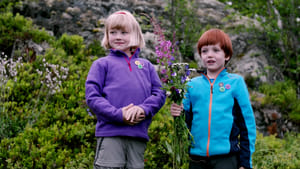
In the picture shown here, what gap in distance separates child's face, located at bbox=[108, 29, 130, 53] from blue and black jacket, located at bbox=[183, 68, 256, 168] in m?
0.76

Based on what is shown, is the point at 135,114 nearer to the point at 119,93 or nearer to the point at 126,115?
the point at 126,115

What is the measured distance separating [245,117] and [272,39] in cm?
562

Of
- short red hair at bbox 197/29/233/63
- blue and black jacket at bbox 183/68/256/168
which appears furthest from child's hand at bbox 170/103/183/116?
short red hair at bbox 197/29/233/63

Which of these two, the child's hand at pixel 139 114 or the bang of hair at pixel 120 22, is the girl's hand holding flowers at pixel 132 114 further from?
the bang of hair at pixel 120 22

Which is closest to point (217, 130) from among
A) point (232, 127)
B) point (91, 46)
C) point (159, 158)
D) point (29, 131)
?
point (232, 127)

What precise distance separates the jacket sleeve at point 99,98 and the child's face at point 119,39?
0.78 ft

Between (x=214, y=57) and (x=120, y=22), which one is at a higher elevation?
(x=120, y=22)

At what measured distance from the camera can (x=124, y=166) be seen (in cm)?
214

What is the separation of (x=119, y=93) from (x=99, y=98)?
0.19 meters

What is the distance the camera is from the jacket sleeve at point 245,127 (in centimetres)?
207

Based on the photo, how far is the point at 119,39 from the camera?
2.37 metres

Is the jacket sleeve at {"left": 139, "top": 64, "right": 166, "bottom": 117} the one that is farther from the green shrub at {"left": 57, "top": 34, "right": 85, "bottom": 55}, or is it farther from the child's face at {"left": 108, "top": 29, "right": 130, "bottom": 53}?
the green shrub at {"left": 57, "top": 34, "right": 85, "bottom": 55}

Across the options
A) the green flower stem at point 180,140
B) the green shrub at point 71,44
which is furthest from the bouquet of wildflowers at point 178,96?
the green shrub at point 71,44

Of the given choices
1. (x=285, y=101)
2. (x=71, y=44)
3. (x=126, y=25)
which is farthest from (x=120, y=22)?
(x=285, y=101)
